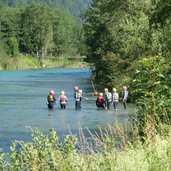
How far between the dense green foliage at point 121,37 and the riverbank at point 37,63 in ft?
236

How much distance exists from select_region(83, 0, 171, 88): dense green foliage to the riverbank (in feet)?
236

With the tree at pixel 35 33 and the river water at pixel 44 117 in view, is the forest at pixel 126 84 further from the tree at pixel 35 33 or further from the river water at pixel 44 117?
the tree at pixel 35 33

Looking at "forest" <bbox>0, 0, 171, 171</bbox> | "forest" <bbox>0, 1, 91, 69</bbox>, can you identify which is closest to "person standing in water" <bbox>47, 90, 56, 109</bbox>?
"forest" <bbox>0, 0, 171, 171</bbox>

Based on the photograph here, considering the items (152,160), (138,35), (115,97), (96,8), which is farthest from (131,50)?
(152,160)

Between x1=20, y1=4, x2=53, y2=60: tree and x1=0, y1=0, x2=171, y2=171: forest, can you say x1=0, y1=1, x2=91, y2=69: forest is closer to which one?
x1=20, y1=4, x2=53, y2=60: tree

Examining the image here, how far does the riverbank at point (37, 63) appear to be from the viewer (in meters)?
144

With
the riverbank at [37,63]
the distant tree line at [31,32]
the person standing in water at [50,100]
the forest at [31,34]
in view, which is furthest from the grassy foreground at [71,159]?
the distant tree line at [31,32]

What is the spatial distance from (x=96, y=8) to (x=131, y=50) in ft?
82.2

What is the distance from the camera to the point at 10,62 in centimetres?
14438

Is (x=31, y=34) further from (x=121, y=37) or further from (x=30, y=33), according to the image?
(x=121, y=37)

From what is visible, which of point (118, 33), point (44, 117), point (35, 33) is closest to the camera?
point (44, 117)

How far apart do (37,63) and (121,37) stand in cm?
10984

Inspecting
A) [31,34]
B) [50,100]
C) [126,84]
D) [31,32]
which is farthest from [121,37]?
[31,34]

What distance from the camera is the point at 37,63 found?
525 feet
